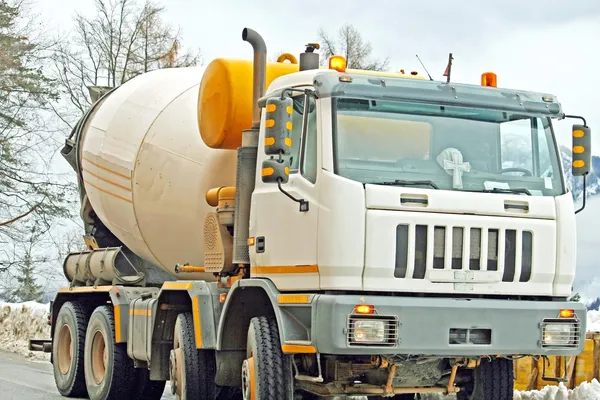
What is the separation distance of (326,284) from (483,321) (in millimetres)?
1184

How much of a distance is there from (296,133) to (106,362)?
5.09 m

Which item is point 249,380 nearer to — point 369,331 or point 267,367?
point 267,367

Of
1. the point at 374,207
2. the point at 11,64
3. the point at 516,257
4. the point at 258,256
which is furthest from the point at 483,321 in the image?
the point at 11,64

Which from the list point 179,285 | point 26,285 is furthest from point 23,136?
point 179,285

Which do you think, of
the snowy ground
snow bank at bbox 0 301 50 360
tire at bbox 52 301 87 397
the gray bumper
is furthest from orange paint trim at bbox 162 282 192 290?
snow bank at bbox 0 301 50 360

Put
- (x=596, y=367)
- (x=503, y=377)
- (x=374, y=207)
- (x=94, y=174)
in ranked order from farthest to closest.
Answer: (x=94, y=174)
(x=596, y=367)
(x=503, y=377)
(x=374, y=207)

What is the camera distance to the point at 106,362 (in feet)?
41.1

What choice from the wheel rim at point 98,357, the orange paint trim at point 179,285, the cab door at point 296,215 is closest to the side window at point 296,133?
the cab door at point 296,215

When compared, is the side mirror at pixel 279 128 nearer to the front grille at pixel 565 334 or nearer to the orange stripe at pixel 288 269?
the orange stripe at pixel 288 269

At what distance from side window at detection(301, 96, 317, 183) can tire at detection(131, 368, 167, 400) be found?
4.96 metres

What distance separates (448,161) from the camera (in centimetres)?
845

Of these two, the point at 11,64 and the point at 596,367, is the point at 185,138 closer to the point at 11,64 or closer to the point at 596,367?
the point at 596,367

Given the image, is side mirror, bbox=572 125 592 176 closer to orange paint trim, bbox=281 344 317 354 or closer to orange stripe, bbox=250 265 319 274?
orange stripe, bbox=250 265 319 274

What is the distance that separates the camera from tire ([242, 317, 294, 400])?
27.9 ft
